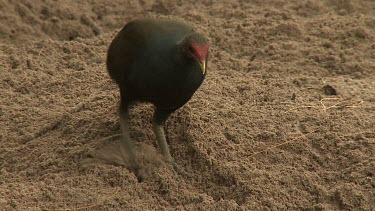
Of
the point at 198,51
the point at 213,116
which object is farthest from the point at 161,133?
the point at 198,51

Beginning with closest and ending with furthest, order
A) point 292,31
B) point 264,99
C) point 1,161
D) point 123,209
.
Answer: point 123,209
point 1,161
point 264,99
point 292,31

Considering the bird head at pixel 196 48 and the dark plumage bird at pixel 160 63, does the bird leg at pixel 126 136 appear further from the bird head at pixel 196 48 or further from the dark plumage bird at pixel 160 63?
the bird head at pixel 196 48

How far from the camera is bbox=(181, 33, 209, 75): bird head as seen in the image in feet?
9.57

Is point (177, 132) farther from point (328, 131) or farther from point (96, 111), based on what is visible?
point (328, 131)

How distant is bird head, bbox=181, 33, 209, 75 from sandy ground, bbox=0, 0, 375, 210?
64cm

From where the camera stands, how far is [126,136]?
3387mm

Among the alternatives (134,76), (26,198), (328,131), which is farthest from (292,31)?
(26,198)

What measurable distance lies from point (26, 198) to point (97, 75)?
143 centimetres

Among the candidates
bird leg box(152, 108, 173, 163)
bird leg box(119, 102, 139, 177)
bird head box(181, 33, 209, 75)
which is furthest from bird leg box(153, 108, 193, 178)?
bird head box(181, 33, 209, 75)

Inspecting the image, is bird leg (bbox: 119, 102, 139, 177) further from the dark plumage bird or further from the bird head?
the bird head

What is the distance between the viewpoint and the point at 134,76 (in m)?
3.07

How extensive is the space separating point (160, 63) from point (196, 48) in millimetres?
190

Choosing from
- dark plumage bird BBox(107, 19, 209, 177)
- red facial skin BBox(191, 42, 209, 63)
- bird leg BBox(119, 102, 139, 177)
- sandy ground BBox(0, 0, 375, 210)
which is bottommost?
sandy ground BBox(0, 0, 375, 210)

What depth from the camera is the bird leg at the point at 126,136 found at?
10.9 ft
